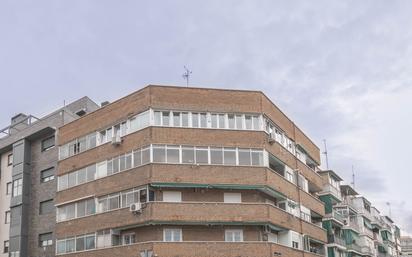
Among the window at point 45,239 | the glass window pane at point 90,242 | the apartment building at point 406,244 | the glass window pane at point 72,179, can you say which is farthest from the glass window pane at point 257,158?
the apartment building at point 406,244

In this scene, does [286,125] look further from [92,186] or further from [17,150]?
[17,150]

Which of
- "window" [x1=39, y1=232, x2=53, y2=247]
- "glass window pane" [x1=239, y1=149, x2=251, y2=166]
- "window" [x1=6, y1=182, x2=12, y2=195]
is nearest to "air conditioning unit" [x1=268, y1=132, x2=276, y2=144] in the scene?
"glass window pane" [x1=239, y1=149, x2=251, y2=166]

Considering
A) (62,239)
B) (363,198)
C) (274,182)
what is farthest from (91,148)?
(363,198)

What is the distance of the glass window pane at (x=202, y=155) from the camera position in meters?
39.5

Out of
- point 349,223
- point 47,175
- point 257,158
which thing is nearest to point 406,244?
point 349,223

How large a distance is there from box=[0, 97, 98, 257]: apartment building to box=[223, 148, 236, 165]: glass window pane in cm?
1660

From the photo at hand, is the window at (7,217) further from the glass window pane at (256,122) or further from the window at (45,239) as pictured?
the glass window pane at (256,122)

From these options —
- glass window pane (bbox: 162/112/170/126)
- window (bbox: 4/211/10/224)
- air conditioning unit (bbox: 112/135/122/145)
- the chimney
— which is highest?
the chimney

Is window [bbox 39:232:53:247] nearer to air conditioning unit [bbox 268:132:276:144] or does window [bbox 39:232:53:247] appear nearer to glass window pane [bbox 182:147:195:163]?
glass window pane [bbox 182:147:195:163]

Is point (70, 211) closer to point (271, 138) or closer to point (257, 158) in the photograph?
point (257, 158)

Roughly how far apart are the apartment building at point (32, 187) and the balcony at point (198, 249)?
11162 millimetres

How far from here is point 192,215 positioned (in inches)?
1495

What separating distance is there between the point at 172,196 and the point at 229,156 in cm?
493

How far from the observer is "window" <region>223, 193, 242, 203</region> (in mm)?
39875
